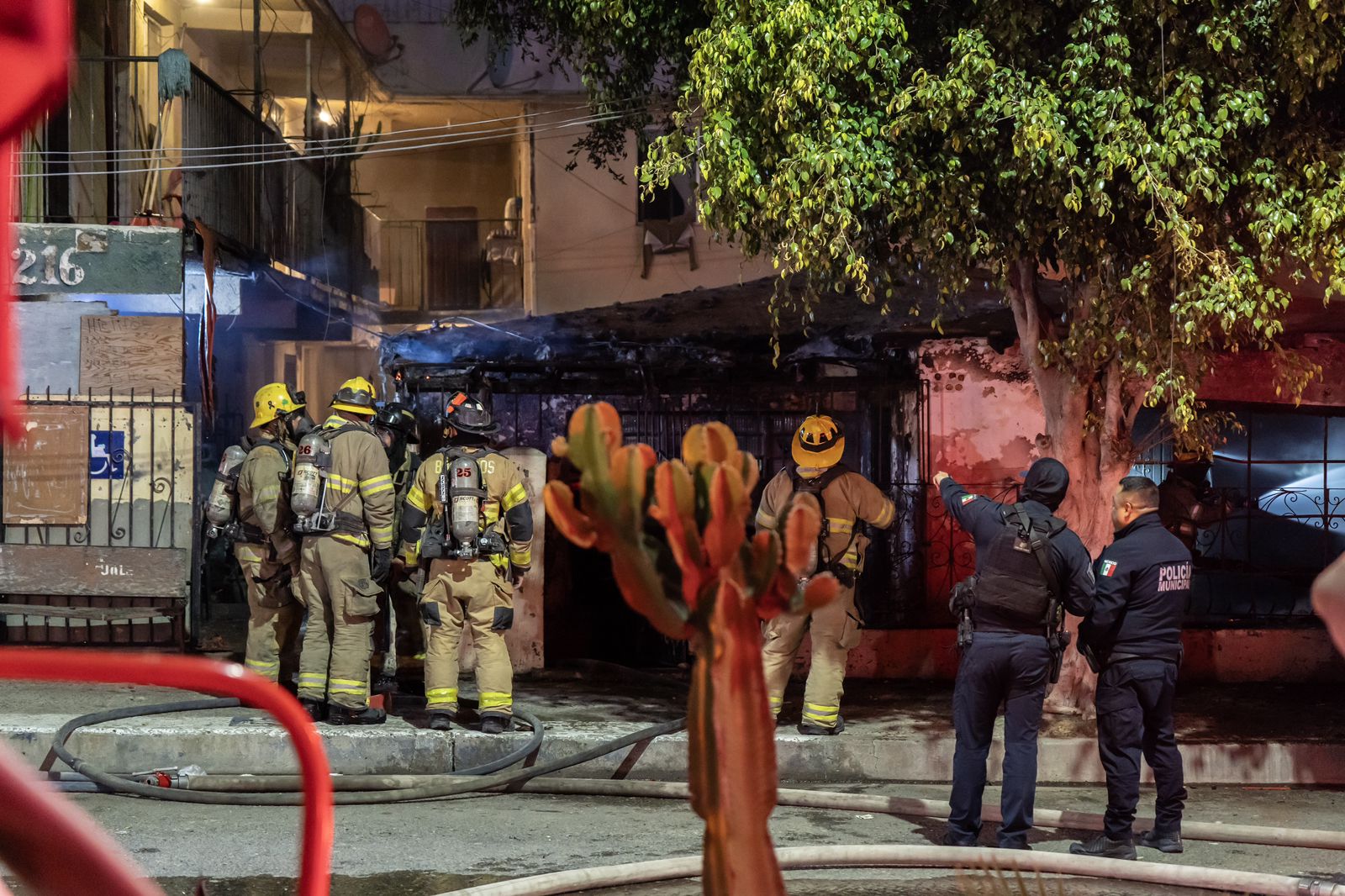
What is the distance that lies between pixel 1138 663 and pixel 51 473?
7928 millimetres

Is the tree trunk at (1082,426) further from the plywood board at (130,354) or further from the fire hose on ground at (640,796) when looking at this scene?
the plywood board at (130,354)

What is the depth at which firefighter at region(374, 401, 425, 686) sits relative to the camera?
8617mm

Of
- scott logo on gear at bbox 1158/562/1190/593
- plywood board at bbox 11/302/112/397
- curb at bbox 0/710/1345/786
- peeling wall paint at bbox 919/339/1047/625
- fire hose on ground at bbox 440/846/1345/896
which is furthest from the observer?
peeling wall paint at bbox 919/339/1047/625

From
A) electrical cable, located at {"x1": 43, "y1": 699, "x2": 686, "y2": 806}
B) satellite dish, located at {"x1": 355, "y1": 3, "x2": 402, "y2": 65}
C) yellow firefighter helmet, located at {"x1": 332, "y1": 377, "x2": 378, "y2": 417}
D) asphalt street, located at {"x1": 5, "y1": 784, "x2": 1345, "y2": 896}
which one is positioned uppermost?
satellite dish, located at {"x1": 355, "y1": 3, "x2": 402, "y2": 65}

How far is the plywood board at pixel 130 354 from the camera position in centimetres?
1059

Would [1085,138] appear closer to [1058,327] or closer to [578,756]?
[1058,327]

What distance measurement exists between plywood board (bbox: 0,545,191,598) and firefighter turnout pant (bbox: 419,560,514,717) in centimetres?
281

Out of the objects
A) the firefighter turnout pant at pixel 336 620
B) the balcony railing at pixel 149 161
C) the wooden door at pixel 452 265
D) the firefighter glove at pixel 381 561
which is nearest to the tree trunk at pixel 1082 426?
the firefighter glove at pixel 381 561

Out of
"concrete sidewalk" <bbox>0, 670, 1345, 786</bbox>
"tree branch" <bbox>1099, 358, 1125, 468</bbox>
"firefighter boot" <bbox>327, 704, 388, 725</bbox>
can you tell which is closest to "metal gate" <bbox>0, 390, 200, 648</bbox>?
"concrete sidewalk" <bbox>0, 670, 1345, 786</bbox>

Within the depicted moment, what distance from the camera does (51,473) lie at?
9672 mm

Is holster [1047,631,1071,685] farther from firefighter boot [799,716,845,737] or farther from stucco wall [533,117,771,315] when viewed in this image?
stucco wall [533,117,771,315]

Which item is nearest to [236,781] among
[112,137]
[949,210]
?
[949,210]

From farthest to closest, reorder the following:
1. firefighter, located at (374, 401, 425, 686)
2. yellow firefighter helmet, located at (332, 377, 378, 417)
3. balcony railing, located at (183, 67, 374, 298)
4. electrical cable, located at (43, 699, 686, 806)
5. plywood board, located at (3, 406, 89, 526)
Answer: balcony railing, located at (183, 67, 374, 298) → plywood board, located at (3, 406, 89, 526) → firefighter, located at (374, 401, 425, 686) → yellow firefighter helmet, located at (332, 377, 378, 417) → electrical cable, located at (43, 699, 686, 806)

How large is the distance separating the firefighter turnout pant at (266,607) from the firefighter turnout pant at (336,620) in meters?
0.24
